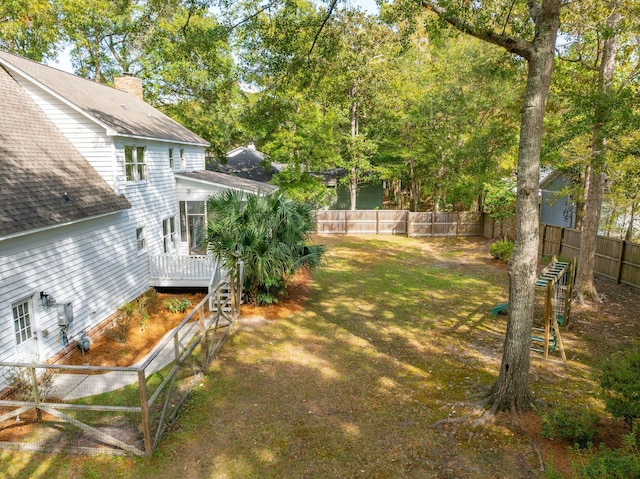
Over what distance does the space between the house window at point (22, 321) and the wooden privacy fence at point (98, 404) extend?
81cm

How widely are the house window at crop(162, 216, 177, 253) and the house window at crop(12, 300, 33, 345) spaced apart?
7.20 meters

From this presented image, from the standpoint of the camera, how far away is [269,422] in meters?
7.38

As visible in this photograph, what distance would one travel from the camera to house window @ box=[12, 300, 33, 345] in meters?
8.88

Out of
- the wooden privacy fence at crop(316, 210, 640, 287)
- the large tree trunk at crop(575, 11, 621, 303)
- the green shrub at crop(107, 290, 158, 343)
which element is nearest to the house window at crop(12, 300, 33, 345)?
the green shrub at crop(107, 290, 158, 343)

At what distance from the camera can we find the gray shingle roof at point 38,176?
907cm

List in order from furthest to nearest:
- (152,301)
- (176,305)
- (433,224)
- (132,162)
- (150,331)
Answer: (433,224), (132,162), (152,301), (176,305), (150,331)

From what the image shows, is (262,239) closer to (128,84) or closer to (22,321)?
(22,321)

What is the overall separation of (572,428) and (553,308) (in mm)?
4215

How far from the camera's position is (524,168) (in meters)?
6.84

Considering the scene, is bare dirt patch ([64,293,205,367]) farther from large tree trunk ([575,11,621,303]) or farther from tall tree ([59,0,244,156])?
tall tree ([59,0,244,156])

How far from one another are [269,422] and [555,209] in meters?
Answer: 23.3

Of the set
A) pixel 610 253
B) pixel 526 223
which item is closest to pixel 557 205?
pixel 610 253

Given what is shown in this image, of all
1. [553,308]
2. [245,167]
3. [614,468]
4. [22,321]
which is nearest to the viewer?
[614,468]

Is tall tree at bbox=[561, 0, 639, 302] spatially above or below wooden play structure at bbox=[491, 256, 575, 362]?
above
